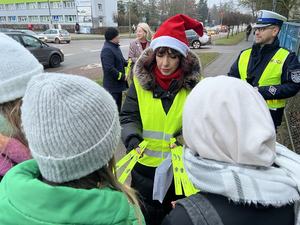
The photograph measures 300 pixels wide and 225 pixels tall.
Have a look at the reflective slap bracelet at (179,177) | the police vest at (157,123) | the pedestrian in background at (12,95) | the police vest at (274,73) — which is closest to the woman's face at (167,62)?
the police vest at (157,123)

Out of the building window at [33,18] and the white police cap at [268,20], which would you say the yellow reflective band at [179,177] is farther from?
the building window at [33,18]

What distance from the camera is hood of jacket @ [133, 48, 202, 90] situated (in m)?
2.33

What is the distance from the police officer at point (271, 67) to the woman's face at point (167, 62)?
1376mm

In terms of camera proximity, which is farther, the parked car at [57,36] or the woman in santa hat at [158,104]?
the parked car at [57,36]

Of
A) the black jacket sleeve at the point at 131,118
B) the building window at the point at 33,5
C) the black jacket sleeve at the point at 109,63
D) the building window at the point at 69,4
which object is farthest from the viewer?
the building window at the point at 33,5

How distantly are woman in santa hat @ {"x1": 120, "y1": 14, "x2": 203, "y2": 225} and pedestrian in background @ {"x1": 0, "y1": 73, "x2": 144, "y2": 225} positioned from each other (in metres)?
1.09

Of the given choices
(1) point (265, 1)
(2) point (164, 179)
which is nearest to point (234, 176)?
(2) point (164, 179)

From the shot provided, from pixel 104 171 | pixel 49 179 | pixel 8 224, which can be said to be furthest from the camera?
pixel 104 171

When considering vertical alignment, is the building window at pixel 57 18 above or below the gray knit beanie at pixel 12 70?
below

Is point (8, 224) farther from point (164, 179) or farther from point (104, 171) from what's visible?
point (164, 179)

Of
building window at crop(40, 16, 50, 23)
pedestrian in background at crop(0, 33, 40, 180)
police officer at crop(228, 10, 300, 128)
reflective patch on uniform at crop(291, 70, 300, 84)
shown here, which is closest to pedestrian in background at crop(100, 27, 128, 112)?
police officer at crop(228, 10, 300, 128)

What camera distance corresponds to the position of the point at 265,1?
2386cm

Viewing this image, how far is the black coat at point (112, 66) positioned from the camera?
530 centimetres

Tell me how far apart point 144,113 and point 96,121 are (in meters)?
1.19
